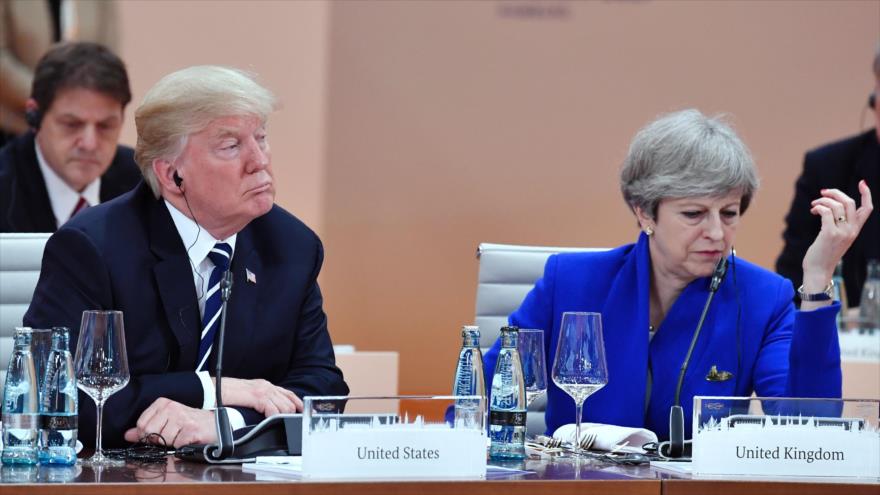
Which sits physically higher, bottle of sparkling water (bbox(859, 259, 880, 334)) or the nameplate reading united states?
bottle of sparkling water (bbox(859, 259, 880, 334))

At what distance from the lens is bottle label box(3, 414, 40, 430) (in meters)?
1.77

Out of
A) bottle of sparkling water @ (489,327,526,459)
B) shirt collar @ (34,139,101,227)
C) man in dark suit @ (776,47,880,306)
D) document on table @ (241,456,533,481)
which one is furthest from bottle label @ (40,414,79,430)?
man in dark suit @ (776,47,880,306)

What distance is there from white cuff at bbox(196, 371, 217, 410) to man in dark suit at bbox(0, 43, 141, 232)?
7.51ft

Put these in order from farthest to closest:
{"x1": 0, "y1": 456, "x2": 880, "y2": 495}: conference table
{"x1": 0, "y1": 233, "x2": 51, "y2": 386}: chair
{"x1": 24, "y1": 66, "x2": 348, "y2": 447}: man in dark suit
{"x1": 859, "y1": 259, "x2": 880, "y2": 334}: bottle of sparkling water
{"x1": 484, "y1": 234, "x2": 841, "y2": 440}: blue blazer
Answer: {"x1": 859, "y1": 259, "x2": 880, "y2": 334}: bottle of sparkling water → {"x1": 0, "y1": 233, "x2": 51, "y2": 386}: chair → {"x1": 484, "y1": 234, "x2": 841, "y2": 440}: blue blazer → {"x1": 24, "y1": 66, "x2": 348, "y2": 447}: man in dark suit → {"x1": 0, "y1": 456, "x2": 880, "y2": 495}: conference table

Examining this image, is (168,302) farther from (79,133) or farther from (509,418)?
(79,133)

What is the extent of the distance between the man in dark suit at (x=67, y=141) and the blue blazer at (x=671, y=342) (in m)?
2.29

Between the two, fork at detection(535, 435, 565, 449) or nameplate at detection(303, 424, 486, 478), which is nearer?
nameplate at detection(303, 424, 486, 478)

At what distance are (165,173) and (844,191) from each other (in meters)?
3.22

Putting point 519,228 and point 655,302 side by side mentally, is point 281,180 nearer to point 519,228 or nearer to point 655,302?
point 519,228

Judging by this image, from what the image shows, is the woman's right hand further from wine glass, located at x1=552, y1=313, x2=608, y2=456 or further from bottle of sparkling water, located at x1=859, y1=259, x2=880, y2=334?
bottle of sparkling water, located at x1=859, y1=259, x2=880, y2=334

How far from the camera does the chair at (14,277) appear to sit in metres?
2.76

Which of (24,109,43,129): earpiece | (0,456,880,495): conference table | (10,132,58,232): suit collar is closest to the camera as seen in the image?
(0,456,880,495): conference table

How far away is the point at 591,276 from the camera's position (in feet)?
8.77

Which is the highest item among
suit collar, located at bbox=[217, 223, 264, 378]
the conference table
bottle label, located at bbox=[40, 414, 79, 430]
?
suit collar, located at bbox=[217, 223, 264, 378]
